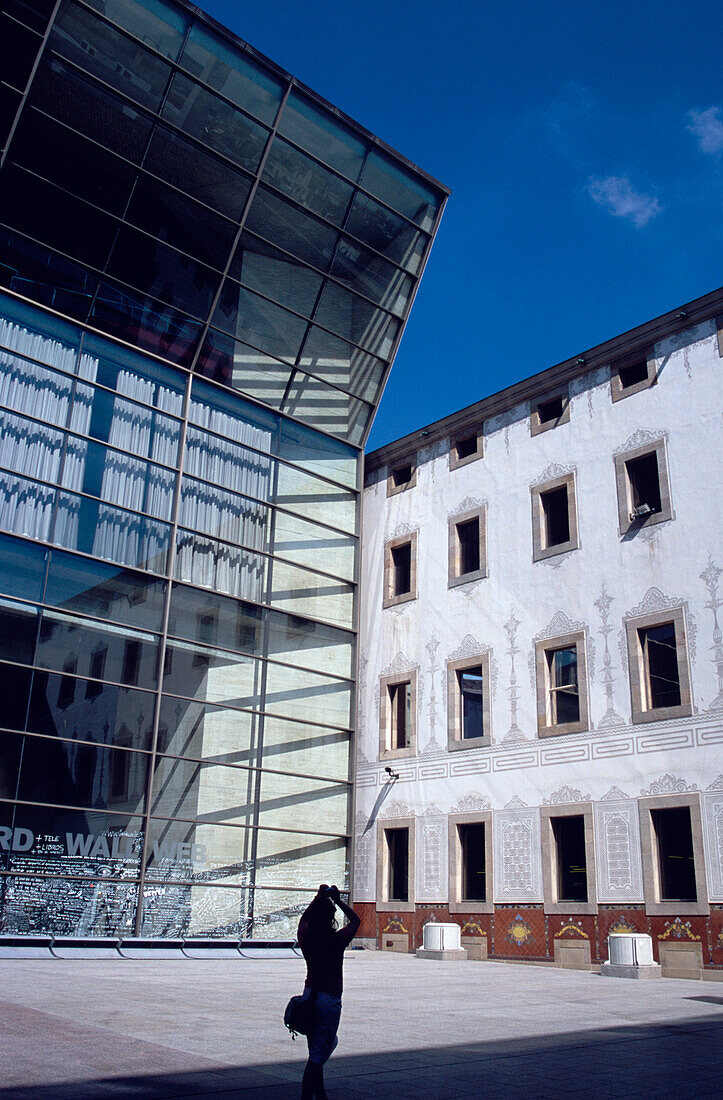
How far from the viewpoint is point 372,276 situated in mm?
27625

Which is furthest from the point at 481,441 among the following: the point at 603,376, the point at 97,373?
the point at 97,373

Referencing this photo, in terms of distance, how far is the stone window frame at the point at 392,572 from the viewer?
30.3 metres

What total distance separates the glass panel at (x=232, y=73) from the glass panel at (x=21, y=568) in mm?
12325

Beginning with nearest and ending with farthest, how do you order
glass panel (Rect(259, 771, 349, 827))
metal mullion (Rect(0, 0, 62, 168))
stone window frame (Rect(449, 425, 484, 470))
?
metal mullion (Rect(0, 0, 62, 168)) < glass panel (Rect(259, 771, 349, 827)) < stone window frame (Rect(449, 425, 484, 470))

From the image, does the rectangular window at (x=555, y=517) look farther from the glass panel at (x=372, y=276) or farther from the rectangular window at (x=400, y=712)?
the glass panel at (x=372, y=276)

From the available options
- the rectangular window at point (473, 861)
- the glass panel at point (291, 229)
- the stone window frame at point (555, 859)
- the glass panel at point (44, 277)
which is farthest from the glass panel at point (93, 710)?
the glass panel at point (291, 229)

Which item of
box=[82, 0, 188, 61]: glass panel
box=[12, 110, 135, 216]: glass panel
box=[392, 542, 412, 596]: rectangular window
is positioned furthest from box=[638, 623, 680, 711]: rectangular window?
box=[82, 0, 188, 61]: glass panel

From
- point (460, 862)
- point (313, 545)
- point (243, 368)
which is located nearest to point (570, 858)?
point (460, 862)

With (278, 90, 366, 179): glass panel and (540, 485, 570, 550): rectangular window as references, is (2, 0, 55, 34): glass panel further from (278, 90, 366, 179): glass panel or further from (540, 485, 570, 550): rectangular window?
(540, 485, 570, 550): rectangular window

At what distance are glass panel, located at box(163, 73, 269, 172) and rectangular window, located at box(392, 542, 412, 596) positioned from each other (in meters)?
12.8

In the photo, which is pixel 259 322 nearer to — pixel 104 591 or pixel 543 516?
pixel 104 591

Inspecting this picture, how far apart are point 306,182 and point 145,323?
5.87 m

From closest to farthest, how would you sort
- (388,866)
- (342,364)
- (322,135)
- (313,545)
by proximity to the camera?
(322,135) → (313,545) → (342,364) → (388,866)

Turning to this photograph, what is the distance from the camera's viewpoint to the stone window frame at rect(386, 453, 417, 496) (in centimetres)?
3159
